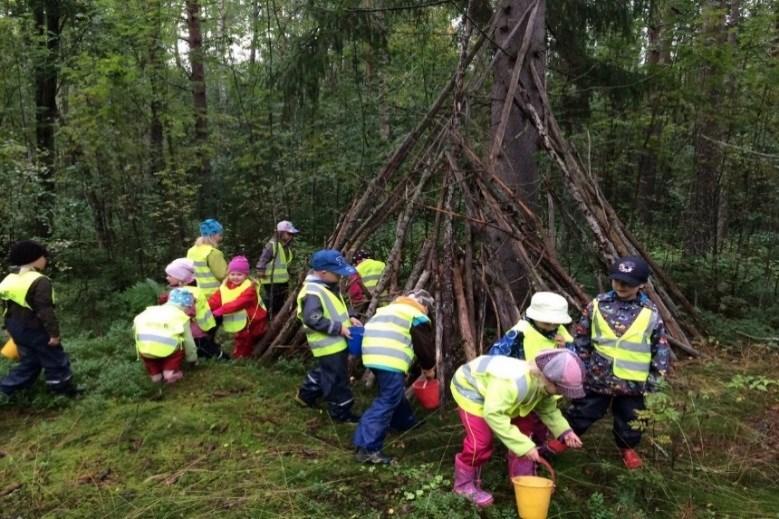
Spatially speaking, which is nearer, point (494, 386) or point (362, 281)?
point (494, 386)

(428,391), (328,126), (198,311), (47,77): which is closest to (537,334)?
(428,391)

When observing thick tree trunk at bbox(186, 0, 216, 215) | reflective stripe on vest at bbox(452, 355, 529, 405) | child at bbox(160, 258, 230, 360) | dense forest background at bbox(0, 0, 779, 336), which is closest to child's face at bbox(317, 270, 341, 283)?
reflective stripe on vest at bbox(452, 355, 529, 405)

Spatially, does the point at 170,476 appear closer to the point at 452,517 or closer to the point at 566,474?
the point at 452,517

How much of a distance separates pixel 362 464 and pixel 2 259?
339 inches

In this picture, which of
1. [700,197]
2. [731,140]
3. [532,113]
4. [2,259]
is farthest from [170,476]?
[731,140]

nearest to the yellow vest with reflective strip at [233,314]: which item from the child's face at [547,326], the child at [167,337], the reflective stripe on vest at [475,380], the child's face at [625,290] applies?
the child at [167,337]

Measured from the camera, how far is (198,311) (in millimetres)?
5789

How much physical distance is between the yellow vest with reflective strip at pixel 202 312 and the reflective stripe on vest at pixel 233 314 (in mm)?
147

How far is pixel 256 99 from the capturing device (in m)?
10.9

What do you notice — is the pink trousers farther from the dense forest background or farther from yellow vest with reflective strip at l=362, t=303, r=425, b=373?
the dense forest background

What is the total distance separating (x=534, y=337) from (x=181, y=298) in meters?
3.44

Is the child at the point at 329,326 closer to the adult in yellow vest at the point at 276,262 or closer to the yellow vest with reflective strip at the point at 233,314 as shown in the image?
the yellow vest with reflective strip at the point at 233,314

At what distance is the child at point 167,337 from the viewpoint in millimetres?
5168

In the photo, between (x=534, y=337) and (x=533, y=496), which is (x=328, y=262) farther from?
(x=533, y=496)
